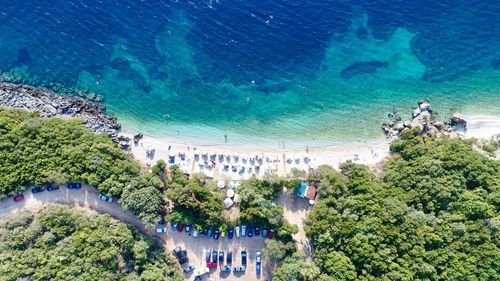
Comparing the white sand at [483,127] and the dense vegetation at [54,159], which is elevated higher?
the white sand at [483,127]

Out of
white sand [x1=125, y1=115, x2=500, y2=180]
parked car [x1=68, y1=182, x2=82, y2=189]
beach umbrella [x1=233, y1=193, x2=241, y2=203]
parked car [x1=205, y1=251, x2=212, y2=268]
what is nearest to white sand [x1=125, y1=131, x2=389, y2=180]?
white sand [x1=125, y1=115, x2=500, y2=180]

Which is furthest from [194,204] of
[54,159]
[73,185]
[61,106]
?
[61,106]

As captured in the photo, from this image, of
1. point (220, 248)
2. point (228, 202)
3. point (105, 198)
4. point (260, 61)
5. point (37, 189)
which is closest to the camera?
point (37, 189)

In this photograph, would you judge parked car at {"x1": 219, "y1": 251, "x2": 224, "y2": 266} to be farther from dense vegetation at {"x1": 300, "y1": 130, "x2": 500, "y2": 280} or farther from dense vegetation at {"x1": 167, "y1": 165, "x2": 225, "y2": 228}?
dense vegetation at {"x1": 300, "y1": 130, "x2": 500, "y2": 280}

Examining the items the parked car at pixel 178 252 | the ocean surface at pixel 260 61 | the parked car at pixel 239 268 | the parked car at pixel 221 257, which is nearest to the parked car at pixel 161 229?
the parked car at pixel 178 252

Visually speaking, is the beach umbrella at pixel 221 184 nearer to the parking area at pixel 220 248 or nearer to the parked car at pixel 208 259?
the parking area at pixel 220 248

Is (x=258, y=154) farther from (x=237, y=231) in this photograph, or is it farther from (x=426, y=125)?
(x=426, y=125)

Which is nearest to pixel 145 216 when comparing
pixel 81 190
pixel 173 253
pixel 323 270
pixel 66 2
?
pixel 173 253
